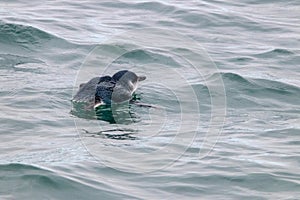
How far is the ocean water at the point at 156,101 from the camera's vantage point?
912 cm

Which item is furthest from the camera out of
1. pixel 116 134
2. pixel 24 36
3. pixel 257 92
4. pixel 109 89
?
pixel 24 36

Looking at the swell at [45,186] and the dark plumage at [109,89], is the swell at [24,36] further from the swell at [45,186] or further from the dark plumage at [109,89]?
the swell at [45,186]

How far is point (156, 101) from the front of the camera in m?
12.1

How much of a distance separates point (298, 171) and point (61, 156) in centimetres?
265

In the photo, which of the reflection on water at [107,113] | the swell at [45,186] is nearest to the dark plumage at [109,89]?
the reflection on water at [107,113]

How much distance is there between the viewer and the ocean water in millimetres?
9117

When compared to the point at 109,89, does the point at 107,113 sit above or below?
below

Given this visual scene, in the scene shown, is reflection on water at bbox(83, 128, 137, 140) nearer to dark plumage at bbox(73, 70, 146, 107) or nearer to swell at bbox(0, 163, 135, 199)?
dark plumage at bbox(73, 70, 146, 107)

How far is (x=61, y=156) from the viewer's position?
31.8 ft

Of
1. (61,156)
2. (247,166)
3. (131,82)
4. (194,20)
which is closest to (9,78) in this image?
(131,82)

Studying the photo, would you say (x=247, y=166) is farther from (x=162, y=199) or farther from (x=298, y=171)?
(x=162, y=199)

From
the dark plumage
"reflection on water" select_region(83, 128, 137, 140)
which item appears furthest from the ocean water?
the dark plumage

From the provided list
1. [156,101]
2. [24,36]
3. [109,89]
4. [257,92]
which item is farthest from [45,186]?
[24,36]

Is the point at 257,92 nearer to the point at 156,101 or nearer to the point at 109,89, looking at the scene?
the point at 156,101
